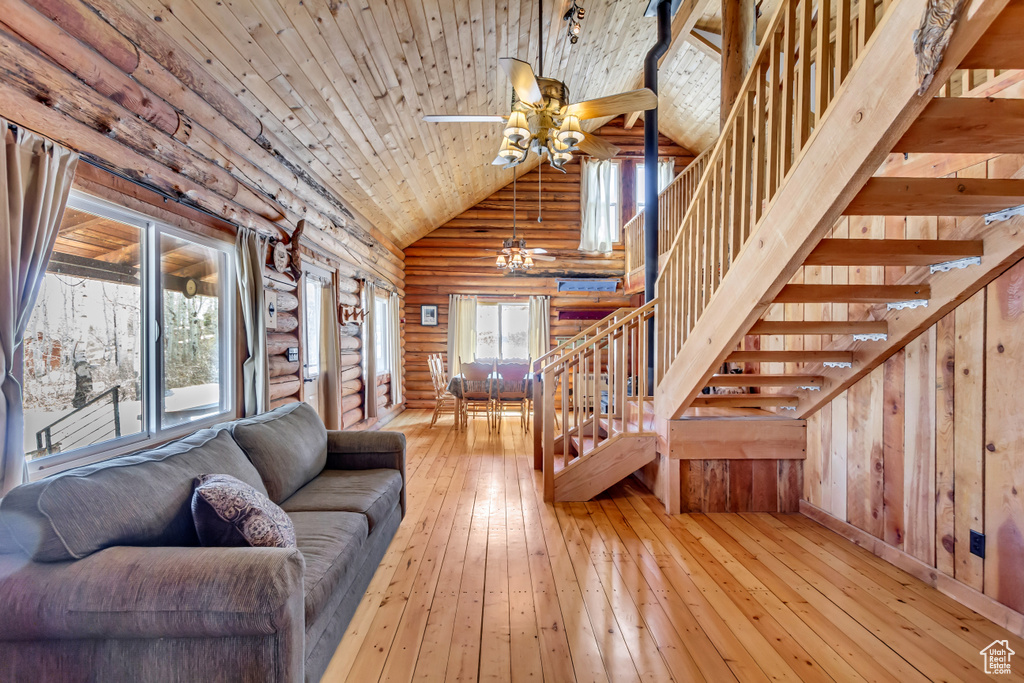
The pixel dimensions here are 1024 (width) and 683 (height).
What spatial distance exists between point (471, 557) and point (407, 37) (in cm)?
346

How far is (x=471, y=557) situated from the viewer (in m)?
2.58

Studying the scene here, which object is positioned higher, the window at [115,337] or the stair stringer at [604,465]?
the window at [115,337]

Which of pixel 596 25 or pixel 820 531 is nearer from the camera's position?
pixel 820 531

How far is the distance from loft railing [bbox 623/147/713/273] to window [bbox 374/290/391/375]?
12.8ft

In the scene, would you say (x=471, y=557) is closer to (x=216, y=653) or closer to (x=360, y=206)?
(x=216, y=653)

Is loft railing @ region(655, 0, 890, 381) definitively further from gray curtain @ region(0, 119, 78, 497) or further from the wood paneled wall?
gray curtain @ region(0, 119, 78, 497)

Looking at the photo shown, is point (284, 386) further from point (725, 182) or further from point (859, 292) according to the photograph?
point (859, 292)

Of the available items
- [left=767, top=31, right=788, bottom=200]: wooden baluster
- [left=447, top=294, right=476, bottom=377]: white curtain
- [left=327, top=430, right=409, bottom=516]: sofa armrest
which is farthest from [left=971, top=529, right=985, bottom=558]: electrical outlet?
[left=447, top=294, right=476, bottom=377]: white curtain

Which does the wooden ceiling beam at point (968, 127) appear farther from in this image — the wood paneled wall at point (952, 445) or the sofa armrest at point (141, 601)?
the sofa armrest at point (141, 601)

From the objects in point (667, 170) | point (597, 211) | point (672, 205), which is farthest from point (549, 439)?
point (667, 170)

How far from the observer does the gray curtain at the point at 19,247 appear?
1.52m

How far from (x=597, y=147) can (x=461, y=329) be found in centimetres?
514

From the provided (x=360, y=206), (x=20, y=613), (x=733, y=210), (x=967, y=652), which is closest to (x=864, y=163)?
A: (x=733, y=210)

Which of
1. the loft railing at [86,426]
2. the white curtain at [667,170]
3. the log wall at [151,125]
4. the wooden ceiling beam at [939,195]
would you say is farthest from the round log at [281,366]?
the white curtain at [667,170]
